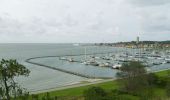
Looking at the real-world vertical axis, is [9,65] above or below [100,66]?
above

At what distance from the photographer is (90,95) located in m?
30.6

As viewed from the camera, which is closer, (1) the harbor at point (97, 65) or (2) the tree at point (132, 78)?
(2) the tree at point (132, 78)

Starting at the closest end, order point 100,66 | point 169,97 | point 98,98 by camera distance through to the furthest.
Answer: point 98,98 → point 169,97 → point 100,66

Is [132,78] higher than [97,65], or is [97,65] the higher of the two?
[132,78]

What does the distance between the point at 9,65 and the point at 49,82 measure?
51.0 meters

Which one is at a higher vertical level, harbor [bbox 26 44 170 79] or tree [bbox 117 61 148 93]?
tree [bbox 117 61 148 93]

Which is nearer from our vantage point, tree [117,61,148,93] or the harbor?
tree [117,61,148,93]

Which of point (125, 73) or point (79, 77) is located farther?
point (79, 77)

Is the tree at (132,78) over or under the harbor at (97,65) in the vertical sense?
over

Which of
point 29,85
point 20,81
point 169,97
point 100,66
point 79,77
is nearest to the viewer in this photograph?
point 169,97

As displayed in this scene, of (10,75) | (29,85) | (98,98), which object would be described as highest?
(10,75)

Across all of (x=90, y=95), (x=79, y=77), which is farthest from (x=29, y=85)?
(x=90, y=95)

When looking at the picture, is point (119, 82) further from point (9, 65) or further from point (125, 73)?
point (9, 65)

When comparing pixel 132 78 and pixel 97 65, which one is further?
pixel 97 65
